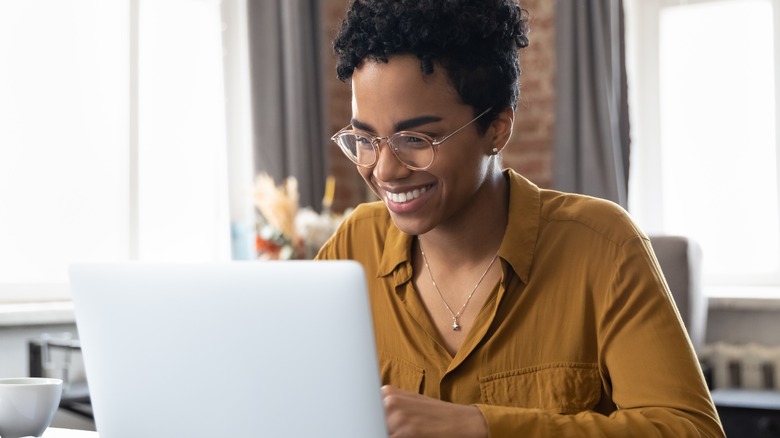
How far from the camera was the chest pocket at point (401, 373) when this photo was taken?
1468mm

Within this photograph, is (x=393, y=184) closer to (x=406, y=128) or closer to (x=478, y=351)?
(x=406, y=128)

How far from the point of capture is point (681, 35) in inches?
153

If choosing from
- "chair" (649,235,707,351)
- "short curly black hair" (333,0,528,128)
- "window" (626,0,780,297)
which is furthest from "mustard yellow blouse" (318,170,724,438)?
"window" (626,0,780,297)

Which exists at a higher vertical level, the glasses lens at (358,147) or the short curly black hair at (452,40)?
the short curly black hair at (452,40)

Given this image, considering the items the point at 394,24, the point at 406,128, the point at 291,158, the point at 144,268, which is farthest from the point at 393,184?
the point at 291,158

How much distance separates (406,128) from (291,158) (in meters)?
2.79

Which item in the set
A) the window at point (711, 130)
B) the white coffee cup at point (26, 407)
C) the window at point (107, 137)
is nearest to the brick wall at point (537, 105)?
the window at point (711, 130)

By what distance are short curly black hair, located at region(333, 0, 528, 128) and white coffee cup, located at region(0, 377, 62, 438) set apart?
62 cm

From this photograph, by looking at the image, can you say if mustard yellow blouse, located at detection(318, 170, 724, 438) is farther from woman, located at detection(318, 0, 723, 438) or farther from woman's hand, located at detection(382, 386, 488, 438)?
woman's hand, located at detection(382, 386, 488, 438)

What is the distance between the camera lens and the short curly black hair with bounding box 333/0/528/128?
52.8 inches

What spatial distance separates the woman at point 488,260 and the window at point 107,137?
7.51ft

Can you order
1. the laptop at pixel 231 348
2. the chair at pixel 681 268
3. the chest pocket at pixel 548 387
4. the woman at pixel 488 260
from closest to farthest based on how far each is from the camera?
the laptop at pixel 231 348 < the woman at pixel 488 260 < the chest pocket at pixel 548 387 < the chair at pixel 681 268

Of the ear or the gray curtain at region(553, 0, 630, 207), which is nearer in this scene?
the ear

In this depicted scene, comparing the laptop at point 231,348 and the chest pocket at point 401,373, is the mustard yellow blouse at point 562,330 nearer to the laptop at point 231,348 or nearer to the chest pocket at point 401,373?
the chest pocket at point 401,373
